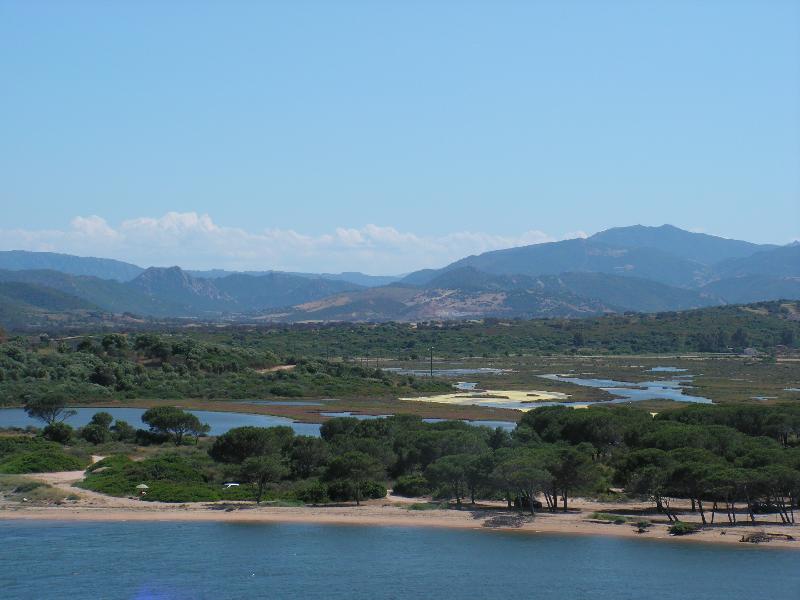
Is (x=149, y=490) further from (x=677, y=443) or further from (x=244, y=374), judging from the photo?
(x=244, y=374)

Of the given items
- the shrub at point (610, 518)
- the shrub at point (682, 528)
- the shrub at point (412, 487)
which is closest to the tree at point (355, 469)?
the shrub at point (412, 487)

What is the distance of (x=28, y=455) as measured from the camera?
57344mm

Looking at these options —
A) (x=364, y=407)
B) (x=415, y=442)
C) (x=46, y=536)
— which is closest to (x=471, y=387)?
(x=364, y=407)

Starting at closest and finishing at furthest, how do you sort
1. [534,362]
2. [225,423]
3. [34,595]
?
1. [34,595]
2. [225,423]
3. [534,362]

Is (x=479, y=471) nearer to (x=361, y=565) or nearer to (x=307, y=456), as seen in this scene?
(x=361, y=565)

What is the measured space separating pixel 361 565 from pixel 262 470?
13633 mm

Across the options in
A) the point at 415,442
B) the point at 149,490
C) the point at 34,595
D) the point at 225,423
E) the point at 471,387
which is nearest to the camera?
the point at 34,595

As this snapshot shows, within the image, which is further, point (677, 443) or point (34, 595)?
point (677, 443)

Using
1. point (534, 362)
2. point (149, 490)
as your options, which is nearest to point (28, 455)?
point (149, 490)

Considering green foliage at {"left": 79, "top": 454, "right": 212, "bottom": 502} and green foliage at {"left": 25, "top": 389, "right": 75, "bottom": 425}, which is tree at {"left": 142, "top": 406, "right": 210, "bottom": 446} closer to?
green foliage at {"left": 79, "top": 454, "right": 212, "bottom": 502}

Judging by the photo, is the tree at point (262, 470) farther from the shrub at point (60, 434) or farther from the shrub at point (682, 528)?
the shrub at point (60, 434)

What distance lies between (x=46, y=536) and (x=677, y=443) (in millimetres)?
32292

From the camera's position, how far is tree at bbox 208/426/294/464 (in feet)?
181

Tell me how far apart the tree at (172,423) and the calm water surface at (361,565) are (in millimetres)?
24181
